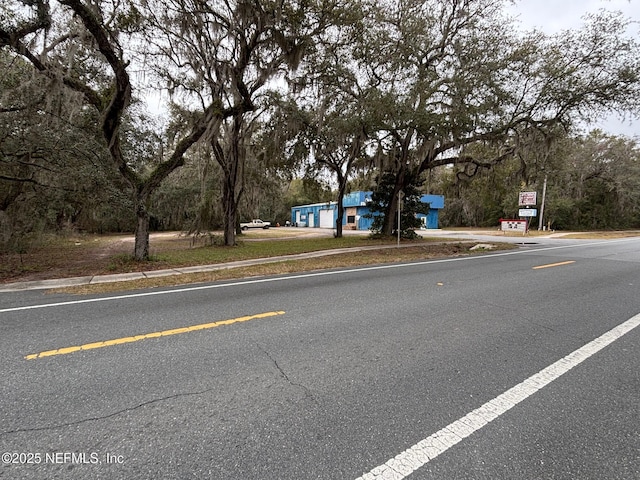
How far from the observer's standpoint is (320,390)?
99.8 inches

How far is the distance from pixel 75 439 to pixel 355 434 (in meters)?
1.77

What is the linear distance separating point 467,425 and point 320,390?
1.08m

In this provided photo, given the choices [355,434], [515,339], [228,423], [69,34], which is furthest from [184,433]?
[69,34]

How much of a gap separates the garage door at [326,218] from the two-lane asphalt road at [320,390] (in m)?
38.7

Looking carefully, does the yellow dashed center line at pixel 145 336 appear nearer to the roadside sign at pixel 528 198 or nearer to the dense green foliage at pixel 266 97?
the dense green foliage at pixel 266 97

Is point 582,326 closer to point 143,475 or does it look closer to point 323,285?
point 323,285

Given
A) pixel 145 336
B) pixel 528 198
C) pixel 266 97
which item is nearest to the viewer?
pixel 145 336

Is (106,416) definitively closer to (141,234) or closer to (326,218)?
(141,234)

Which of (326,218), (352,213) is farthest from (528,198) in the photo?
(326,218)

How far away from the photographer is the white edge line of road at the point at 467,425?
1.75 meters

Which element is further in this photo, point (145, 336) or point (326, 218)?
point (326, 218)

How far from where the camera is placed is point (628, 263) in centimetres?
966

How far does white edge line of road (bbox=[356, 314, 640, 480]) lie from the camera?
5.76ft

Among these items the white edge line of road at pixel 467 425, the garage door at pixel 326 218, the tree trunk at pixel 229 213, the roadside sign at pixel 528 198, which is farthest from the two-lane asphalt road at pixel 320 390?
the garage door at pixel 326 218
